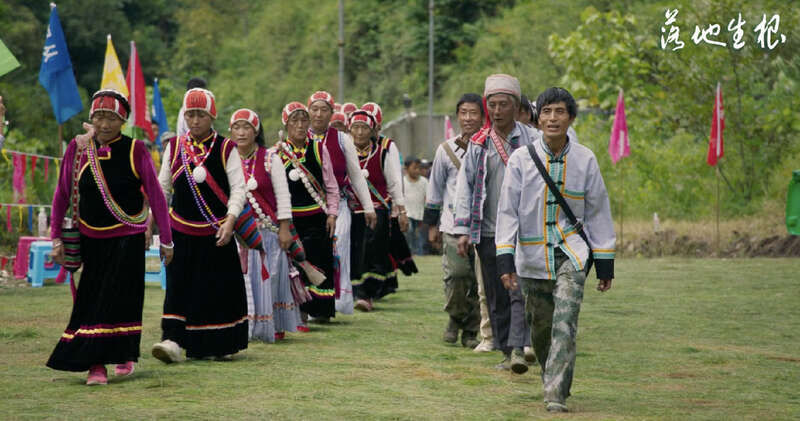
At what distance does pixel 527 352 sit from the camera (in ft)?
29.7

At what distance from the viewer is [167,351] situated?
361 inches

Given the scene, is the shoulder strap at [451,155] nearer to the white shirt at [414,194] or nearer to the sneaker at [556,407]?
the sneaker at [556,407]

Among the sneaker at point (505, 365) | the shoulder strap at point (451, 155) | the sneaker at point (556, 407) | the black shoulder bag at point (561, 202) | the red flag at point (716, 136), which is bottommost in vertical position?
→ the sneaker at point (556, 407)

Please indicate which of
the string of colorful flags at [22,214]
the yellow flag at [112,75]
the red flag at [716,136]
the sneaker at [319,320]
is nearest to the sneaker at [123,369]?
the sneaker at [319,320]

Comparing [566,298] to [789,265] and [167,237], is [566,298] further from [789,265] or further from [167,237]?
[789,265]

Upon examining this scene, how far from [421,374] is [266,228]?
108 inches

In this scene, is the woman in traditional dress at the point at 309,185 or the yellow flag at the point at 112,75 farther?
the yellow flag at the point at 112,75

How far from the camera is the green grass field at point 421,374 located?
7.23 meters

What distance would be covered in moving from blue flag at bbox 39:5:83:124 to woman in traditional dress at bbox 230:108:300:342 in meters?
7.74

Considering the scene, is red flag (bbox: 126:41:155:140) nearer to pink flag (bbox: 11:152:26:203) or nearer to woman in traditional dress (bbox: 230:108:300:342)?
pink flag (bbox: 11:152:26:203)

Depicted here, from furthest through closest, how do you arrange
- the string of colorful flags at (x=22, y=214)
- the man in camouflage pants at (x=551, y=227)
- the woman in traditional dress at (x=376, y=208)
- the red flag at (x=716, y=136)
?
the red flag at (x=716, y=136), the string of colorful flags at (x=22, y=214), the woman in traditional dress at (x=376, y=208), the man in camouflage pants at (x=551, y=227)

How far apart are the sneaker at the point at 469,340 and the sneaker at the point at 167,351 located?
251cm

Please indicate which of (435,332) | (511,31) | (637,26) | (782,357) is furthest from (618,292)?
(511,31)

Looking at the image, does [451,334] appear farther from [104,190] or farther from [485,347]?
[104,190]
